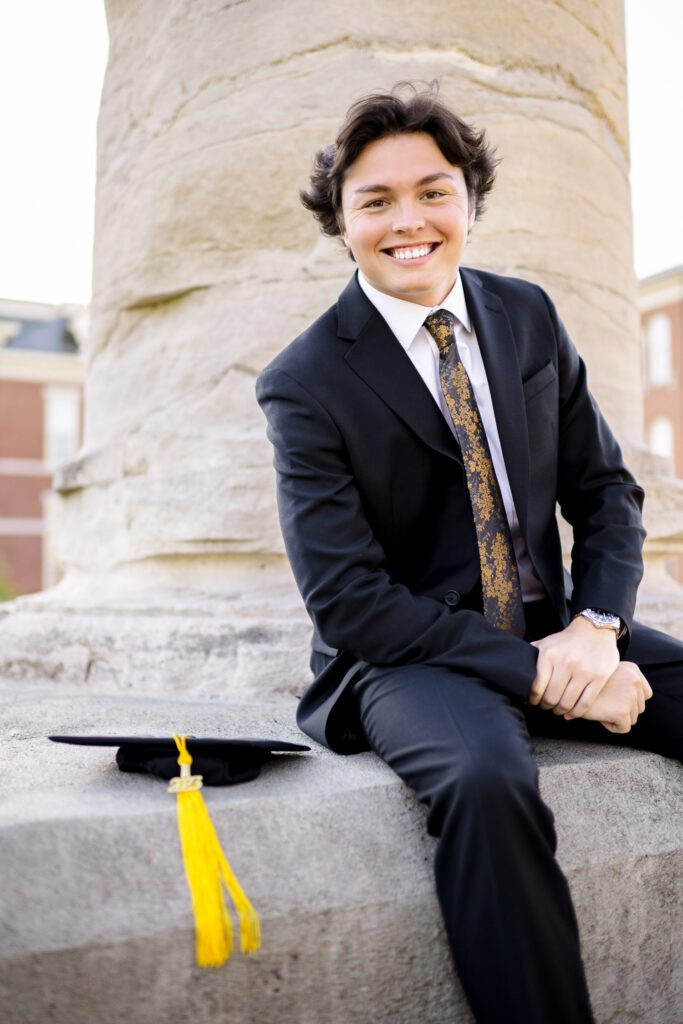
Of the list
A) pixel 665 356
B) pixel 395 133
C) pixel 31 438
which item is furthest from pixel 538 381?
pixel 31 438

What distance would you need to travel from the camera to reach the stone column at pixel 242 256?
2920 mm

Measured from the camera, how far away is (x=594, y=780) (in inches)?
69.1

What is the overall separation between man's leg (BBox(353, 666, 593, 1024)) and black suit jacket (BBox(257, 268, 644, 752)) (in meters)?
0.22

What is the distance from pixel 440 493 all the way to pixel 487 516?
0.11 meters

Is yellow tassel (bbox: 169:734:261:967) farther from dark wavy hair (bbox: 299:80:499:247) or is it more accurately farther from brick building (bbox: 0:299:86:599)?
brick building (bbox: 0:299:86:599)

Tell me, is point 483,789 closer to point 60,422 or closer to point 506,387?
point 506,387

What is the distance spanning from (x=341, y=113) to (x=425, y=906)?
7.89ft

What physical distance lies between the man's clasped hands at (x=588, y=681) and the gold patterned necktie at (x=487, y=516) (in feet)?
0.42

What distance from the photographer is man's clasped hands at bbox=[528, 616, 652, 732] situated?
5.74 ft

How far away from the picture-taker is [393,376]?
194 centimetres

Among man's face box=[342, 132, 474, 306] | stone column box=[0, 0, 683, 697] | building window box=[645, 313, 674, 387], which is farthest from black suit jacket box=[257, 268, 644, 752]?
building window box=[645, 313, 674, 387]

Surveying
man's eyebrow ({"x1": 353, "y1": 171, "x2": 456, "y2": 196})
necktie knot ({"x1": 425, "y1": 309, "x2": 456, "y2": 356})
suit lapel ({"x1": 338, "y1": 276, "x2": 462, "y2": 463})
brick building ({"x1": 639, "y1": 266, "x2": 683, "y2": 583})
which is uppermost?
brick building ({"x1": 639, "y1": 266, "x2": 683, "y2": 583})

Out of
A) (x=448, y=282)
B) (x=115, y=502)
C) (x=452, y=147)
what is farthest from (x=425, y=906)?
(x=115, y=502)

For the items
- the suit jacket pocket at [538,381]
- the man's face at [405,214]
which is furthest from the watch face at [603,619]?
the man's face at [405,214]
